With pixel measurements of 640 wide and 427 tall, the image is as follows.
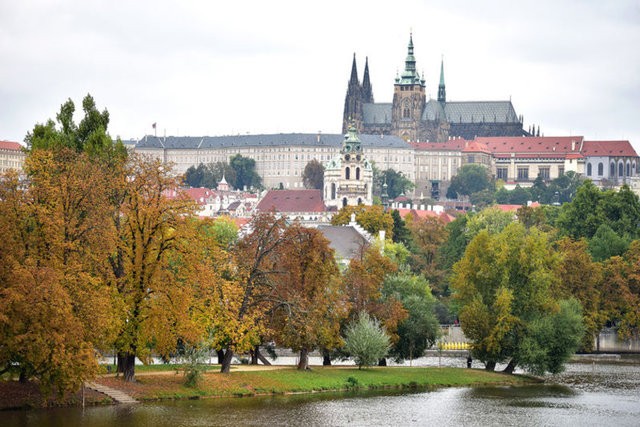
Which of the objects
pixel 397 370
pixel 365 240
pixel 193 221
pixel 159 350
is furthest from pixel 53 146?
pixel 365 240

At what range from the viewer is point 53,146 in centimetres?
7069

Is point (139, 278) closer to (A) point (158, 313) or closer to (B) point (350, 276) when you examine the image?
(A) point (158, 313)

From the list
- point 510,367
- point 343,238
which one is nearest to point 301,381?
point 510,367

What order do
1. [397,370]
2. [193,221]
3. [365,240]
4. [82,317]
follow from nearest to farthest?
[82,317] < [193,221] < [397,370] < [365,240]

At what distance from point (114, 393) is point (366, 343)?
1659 centimetres

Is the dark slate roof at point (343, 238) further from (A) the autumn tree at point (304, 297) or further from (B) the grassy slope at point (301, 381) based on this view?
(A) the autumn tree at point (304, 297)

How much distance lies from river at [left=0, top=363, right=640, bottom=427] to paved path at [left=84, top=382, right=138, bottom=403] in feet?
2.91

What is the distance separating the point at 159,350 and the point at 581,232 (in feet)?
250

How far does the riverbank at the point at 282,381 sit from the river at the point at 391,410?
3.06 ft

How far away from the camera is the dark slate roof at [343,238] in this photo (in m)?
111

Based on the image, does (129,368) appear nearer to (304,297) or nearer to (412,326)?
(304,297)

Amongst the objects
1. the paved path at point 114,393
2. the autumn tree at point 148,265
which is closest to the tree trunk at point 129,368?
the autumn tree at point 148,265

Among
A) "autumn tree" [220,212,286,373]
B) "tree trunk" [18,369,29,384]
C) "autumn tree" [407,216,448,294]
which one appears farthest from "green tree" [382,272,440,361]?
"autumn tree" [407,216,448,294]

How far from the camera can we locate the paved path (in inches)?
2373
